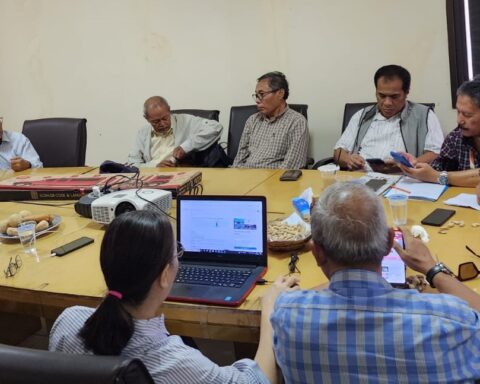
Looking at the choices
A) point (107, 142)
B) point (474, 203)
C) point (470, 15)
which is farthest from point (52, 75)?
point (474, 203)

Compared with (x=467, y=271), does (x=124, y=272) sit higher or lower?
higher

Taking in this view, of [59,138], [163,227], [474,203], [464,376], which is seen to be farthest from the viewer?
[59,138]

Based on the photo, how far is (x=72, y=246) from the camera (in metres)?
1.86

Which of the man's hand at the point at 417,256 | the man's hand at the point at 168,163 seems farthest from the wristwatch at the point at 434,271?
the man's hand at the point at 168,163

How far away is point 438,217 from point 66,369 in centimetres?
145

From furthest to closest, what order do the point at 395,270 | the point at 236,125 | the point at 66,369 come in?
1. the point at 236,125
2. the point at 395,270
3. the point at 66,369

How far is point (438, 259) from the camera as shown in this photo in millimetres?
1521

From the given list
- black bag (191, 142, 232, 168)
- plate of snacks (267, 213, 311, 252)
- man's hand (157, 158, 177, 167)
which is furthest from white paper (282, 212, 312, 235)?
black bag (191, 142, 232, 168)

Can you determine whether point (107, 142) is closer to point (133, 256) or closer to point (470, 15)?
point (470, 15)

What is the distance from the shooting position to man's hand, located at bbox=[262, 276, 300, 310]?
4.33 feet

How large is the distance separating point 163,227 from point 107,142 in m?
3.87

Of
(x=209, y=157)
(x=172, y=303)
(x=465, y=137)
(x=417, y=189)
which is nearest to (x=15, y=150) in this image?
(x=209, y=157)

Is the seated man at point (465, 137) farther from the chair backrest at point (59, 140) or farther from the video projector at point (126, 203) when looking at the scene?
the chair backrest at point (59, 140)

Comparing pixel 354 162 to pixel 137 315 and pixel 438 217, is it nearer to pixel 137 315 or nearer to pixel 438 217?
pixel 438 217
